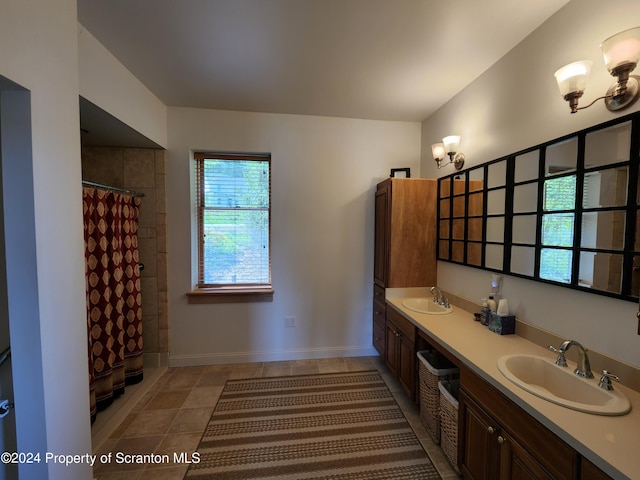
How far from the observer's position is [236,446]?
1664mm

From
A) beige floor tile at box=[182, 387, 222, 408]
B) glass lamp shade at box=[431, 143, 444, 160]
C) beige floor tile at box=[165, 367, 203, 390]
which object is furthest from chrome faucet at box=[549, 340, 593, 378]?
beige floor tile at box=[165, 367, 203, 390]

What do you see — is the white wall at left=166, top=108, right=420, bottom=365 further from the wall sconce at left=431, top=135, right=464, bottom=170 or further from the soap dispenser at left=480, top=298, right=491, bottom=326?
the soap dispenser at left=480, top=298, right=491, bottom=326

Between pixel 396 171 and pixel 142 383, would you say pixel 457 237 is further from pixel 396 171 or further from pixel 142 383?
pixel 142 383

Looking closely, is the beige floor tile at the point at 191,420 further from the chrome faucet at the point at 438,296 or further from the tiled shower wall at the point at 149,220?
the chrome faucet at the point at 438,296

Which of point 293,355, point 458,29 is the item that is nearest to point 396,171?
point 458,29

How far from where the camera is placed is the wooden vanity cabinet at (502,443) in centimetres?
86

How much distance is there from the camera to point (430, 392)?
1695mm

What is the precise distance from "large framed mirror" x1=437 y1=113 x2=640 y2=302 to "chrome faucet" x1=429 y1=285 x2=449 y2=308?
0.38 m

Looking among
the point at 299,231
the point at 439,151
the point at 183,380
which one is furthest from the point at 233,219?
the point at 439,151

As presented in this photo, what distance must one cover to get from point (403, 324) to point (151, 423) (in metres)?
2.05

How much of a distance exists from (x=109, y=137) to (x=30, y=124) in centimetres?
140

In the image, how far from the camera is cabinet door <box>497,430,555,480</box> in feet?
3.03

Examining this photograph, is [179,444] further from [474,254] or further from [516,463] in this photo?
[474,254]

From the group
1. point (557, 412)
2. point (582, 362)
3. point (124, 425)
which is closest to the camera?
point (557, 412)
